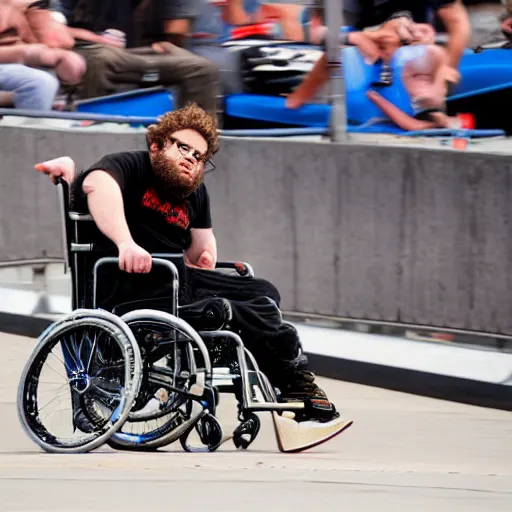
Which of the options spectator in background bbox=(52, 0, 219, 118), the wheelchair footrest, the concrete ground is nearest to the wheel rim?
the concrete ground

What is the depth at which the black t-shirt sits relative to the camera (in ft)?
19.0

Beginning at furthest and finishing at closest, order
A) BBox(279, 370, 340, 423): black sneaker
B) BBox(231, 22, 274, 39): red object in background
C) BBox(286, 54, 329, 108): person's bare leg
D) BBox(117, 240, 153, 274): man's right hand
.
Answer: BBox(231, 22, 274, 39): red object in background
BBox(286, 54, 329, 108): person's bare leg
BBox(279, 370, 340, 423): black sneaker
BBox(117, 240, 153, 274): man's right hand

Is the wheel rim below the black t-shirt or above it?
below

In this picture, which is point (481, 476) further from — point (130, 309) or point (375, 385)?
point (375, 385)

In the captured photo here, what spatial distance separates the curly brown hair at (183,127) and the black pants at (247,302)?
0.52 meters

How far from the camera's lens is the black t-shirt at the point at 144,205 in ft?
19.0

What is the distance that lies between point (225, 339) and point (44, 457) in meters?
0.89

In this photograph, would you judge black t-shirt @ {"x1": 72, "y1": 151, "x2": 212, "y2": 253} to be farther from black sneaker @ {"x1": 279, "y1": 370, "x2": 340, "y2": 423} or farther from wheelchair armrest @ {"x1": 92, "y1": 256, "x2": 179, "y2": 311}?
black sneaker @ {"x1": 279, "y1": 370, "x2": 340, "y2": 423}

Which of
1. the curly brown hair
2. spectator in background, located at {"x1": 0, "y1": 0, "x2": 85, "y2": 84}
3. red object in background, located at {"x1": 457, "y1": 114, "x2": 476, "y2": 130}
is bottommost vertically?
red object in background, located at {"x1": 457, "y1": 114, "x2": 476, "y2": 130}

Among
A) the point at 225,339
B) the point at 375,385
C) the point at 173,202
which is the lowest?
the point at 375,385

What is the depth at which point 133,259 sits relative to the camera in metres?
5.55

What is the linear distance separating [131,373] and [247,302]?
25.7 inches

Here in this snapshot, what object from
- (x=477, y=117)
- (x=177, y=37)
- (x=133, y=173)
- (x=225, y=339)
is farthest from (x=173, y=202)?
(x=177, y=37)

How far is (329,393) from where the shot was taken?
24.8ft
